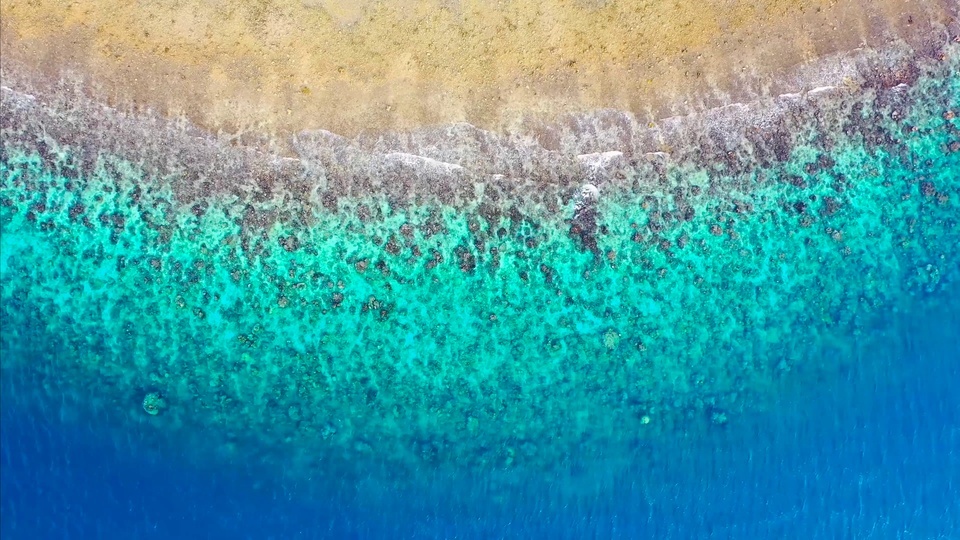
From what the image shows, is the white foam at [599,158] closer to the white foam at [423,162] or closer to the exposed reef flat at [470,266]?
the exposed reef flat at [470,266]

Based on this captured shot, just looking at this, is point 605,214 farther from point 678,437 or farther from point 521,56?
point 678,437

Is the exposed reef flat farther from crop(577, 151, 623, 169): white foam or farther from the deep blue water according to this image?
the deep blue water

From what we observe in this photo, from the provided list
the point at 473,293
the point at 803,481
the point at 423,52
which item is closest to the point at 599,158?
the point at 473,293

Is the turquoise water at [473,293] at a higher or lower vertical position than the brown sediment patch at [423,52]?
lower

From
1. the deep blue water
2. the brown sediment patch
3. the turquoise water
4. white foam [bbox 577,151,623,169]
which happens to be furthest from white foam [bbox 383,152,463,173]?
the deep blue water

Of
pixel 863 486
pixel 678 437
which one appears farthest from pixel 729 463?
pixel 863 486

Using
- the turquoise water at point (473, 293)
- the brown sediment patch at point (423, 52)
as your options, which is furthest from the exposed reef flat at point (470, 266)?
the brown sediment patch at point (423, 52)
